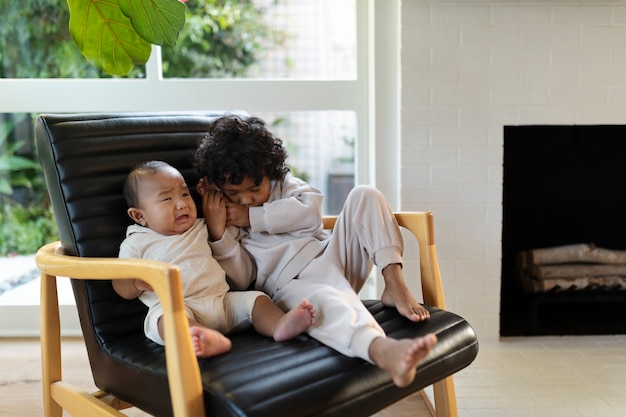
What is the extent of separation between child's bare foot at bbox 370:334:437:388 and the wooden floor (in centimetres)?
74

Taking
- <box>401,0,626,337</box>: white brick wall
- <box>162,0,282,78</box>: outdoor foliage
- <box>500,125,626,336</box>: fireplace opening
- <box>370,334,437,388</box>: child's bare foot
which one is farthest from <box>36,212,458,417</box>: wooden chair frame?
<box>162,0,282,78</box>: outdoor foliage

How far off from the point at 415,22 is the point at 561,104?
0.63 m

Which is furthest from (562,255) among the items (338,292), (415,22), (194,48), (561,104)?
(194,48)

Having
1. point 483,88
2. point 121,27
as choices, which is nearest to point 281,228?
point 121,27

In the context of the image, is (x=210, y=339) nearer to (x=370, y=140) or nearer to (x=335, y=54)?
(x=370, y=140)

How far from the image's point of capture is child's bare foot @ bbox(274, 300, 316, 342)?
4.40 feet

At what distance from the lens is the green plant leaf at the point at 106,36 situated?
5.46ft

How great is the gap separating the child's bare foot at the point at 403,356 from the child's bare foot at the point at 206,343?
12.8 inches

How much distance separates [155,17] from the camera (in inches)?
65.1

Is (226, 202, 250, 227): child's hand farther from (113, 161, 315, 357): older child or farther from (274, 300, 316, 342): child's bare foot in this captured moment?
(274, 300, 316, 342): child's bare foot

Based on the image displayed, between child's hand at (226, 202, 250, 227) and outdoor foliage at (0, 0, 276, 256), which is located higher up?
outdoor foliage at (0, 0, 276, 256)

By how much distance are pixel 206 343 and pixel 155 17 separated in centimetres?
90

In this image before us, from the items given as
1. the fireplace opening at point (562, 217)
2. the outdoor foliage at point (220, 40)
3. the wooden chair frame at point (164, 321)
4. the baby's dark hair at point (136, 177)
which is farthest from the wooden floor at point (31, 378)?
the outdoor foliage at point (220, 40)

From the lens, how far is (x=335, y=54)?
2592 millimetres
